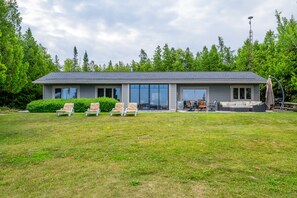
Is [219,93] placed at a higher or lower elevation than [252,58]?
lower

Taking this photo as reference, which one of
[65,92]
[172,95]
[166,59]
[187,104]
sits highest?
[166,59]

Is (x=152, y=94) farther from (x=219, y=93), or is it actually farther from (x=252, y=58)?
(x=252, y=58)

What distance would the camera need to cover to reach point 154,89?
18.7m

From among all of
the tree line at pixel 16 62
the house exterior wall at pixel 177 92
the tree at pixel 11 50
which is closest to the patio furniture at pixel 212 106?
the house exterior wall at pixel 177 92

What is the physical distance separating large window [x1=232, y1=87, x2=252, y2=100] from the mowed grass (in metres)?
10.3

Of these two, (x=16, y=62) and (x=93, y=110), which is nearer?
(x=93, y=110)

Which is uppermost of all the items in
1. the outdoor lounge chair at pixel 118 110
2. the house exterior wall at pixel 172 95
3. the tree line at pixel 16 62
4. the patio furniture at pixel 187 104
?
the tree line at pixel 16 62

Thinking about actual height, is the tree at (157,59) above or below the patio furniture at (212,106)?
above

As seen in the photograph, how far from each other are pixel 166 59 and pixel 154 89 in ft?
49.5

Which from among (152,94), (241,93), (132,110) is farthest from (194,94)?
(132,110)

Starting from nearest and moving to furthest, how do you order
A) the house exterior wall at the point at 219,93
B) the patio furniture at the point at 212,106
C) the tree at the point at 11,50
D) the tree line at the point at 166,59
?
the tree at the point at 11,50 → the patio furniture at the point at 212,106 → the tree line at the point at 166,59 → the house exterior wall at the point at 219,93

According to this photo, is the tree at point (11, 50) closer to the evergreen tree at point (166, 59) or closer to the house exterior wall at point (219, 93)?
the house exterior wall at point (219, 93)

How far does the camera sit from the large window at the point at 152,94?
18656mm

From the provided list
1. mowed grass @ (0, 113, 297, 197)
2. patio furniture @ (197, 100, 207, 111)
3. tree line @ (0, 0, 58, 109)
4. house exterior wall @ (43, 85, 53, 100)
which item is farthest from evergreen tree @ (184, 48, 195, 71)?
mowed grass @ (0, 113, 297, 197)
